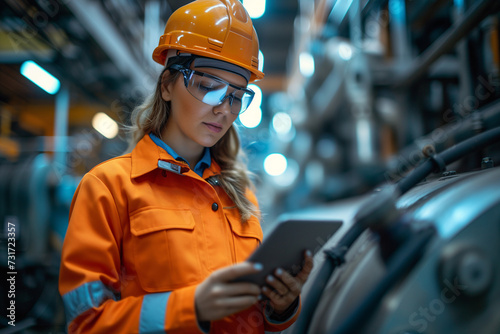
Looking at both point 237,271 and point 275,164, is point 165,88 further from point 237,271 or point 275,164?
point 275,164

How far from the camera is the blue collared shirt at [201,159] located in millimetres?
991

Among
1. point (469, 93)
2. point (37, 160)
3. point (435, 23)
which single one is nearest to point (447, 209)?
point (469, 93)

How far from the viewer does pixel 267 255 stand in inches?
28.8

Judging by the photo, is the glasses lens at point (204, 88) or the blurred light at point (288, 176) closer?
the glasses lens at point (204, 88)

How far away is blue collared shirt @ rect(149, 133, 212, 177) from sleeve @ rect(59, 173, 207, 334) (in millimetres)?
203

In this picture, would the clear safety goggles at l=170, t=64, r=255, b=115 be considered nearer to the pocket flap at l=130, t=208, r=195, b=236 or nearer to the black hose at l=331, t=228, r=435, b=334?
the pocket flap at l=130, t=208, r=195, b=236

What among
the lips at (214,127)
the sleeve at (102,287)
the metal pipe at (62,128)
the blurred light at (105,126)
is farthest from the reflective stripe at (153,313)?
the blurred light at (105,126)

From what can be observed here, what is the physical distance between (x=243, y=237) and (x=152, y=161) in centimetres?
33

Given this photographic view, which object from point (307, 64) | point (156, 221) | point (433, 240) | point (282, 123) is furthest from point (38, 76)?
point (282, 123)

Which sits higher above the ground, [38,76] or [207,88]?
[38,76]

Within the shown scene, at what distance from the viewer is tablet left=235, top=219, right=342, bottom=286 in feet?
2.37

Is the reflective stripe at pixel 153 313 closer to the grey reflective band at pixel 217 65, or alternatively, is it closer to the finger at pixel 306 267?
the finger at pixel 306 267

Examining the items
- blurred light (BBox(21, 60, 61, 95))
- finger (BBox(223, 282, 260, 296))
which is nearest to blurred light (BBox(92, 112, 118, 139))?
blurred light (BBox(21, 60, 61, 95))

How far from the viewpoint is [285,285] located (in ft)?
2.68
